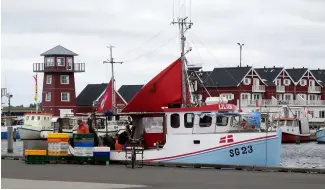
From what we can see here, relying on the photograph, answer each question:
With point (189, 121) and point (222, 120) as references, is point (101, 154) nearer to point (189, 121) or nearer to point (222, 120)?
point (189, 121)

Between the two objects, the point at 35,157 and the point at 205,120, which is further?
the point at 205,120

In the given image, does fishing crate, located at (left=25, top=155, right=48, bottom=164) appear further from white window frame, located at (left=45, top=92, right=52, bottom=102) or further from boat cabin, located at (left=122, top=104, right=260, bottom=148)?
white window frame, located at (left=45, top=92, right=52, bottom=102)

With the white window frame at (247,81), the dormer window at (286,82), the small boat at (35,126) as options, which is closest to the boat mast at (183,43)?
the small boat at (35,126)

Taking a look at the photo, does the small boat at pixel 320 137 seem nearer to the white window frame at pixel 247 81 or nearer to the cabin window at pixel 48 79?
the white window frame at pixel 247 81

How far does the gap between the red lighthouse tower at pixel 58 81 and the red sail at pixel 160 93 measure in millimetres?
70105

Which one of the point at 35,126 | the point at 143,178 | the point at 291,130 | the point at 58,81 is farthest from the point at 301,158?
the point at 58,81

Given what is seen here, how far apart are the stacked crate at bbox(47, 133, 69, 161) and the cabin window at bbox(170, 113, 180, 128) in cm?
449

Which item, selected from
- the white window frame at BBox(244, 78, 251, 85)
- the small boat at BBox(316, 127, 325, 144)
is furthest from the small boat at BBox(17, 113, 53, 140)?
the white window frame at BBox(244, 78, 251, 85)

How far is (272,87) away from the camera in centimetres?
12000

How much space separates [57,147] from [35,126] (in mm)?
60984

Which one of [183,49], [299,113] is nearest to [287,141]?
[299,113]

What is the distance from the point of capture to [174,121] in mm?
30781

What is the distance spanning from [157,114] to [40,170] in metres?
7.81

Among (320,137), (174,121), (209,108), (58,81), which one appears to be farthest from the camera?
(58,81)
